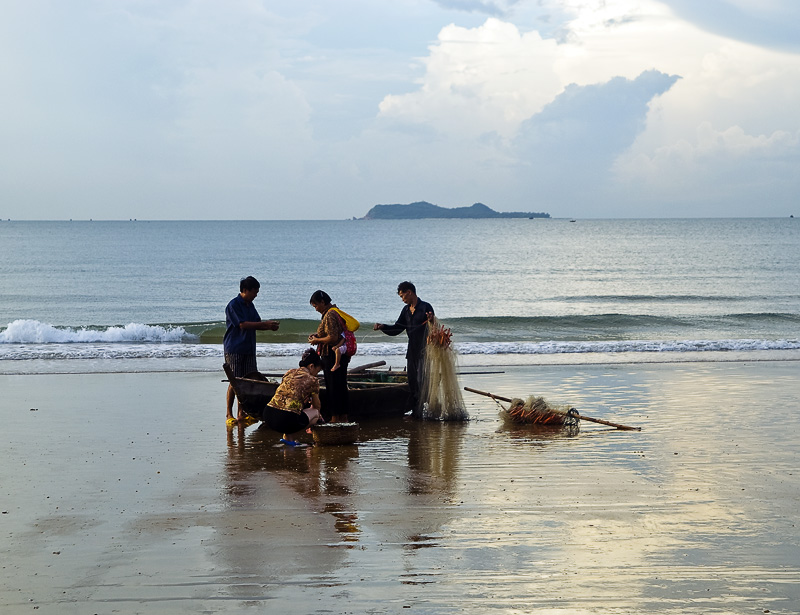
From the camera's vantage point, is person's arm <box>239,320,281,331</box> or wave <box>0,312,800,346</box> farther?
wave <box>0,312,800,346</box>

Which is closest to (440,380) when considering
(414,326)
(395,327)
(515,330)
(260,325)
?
(414,326)

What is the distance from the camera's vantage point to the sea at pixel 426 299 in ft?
60.0

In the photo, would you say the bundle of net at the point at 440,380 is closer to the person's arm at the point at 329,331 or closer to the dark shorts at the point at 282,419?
the person's arm at the point at 329,331

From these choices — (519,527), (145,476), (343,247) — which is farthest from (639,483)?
(343,247)

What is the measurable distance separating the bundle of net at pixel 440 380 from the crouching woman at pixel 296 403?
158 centimetres

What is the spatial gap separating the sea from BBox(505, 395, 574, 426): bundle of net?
6.28 metres

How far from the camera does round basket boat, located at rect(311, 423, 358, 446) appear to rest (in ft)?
29.5

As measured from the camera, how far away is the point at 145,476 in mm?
7621

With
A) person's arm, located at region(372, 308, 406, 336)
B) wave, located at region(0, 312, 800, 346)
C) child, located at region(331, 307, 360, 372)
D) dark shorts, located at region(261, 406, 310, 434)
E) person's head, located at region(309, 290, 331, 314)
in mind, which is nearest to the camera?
dark shorts, located at region(261, 406, 310, 434)

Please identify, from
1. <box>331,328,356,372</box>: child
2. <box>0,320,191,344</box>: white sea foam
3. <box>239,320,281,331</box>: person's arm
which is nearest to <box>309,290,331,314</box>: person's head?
<box>331,328,356,372</box>: child

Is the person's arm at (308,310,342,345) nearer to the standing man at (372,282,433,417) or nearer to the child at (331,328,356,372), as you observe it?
the child at (331,328,356,372)

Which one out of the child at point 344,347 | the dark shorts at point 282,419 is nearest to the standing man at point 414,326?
the child at point 344,347

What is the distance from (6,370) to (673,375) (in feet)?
39.2

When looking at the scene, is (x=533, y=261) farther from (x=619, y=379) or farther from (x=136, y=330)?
(x=619, y=379)
